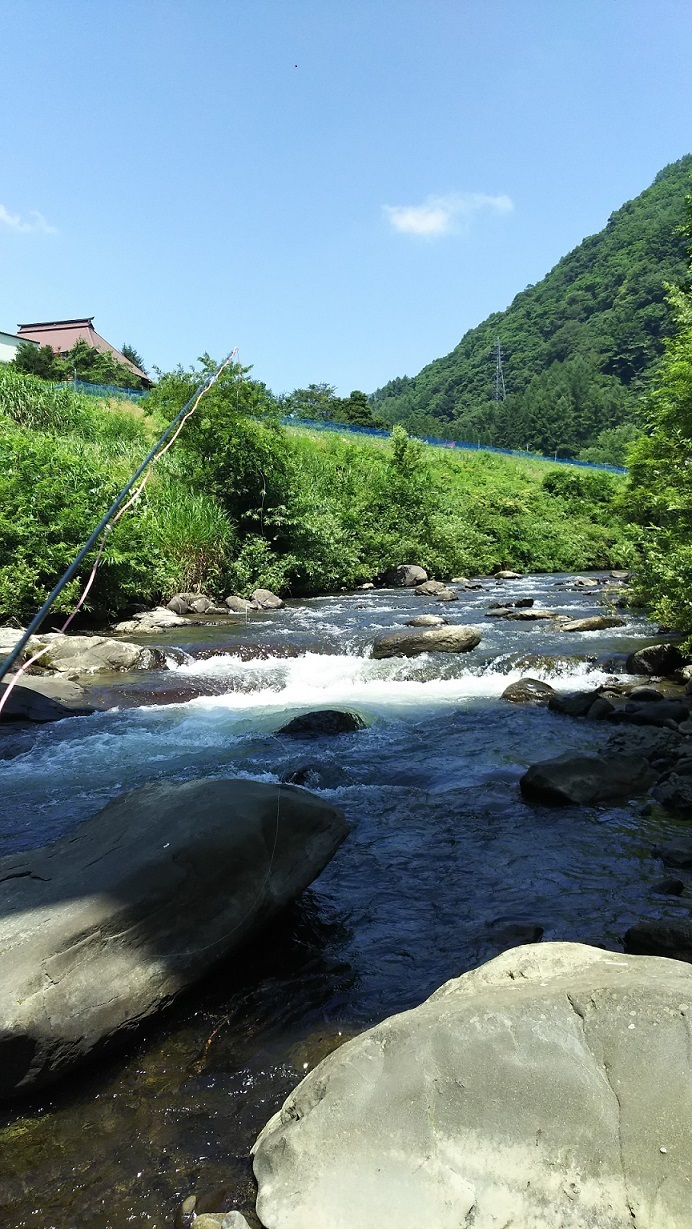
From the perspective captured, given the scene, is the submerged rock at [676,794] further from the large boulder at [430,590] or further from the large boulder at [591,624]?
the large boulder at [430,590]

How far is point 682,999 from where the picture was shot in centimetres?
209

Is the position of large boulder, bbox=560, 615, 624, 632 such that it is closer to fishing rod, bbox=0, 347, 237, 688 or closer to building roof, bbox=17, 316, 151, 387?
fishing rod, bbox=0, 347, 237, 688

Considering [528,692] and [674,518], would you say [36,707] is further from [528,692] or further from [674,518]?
[674,518]

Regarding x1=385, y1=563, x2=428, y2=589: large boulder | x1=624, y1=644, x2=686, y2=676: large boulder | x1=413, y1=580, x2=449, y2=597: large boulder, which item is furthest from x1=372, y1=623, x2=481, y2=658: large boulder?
x1=385, y1=563, x2=428, y2=589: large boulder

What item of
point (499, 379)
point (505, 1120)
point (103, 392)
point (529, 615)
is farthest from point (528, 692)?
point (499, 379)

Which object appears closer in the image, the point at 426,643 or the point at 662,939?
the point at 662,939

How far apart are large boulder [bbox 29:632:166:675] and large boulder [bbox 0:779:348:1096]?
7.27 meters

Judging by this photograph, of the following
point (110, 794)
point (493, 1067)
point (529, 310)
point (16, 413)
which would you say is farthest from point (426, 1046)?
point (529, 310)

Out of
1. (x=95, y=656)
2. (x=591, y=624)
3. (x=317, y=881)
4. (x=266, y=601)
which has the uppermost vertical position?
(x=317, y=881)

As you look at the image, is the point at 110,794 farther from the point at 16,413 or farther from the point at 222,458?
the point at 16,413

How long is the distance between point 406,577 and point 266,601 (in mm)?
7436

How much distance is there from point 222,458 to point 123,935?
19.0 m

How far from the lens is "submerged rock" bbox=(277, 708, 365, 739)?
7.77m

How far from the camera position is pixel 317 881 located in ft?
14.3
